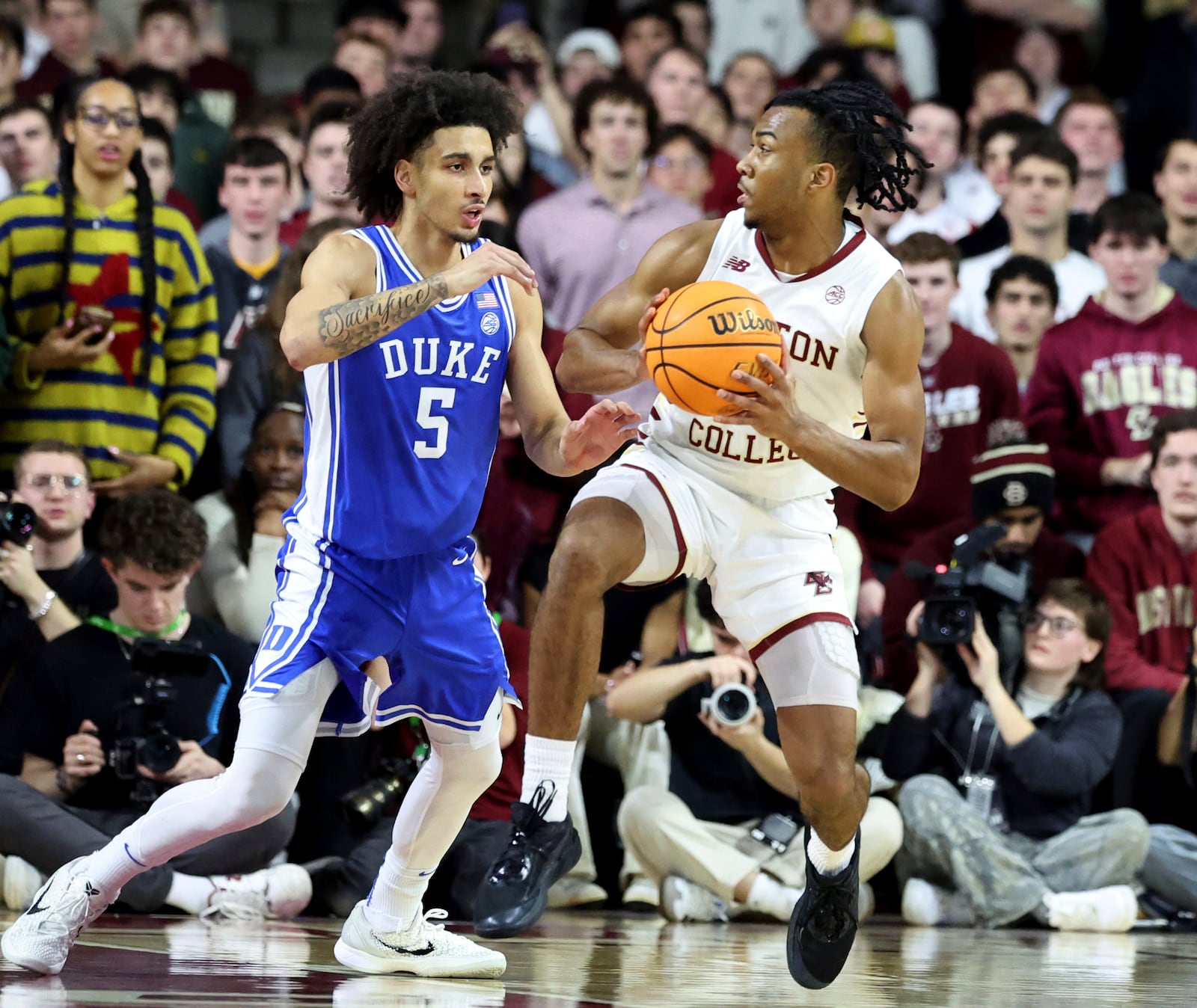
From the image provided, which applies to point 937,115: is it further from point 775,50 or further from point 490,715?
point 490,715

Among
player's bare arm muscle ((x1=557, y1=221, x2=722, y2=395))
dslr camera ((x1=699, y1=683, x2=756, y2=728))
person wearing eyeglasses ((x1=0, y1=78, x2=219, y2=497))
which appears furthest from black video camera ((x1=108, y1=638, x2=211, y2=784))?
player's bare arm muscle ((x1=557, y1=221, x2=722, y2=395))

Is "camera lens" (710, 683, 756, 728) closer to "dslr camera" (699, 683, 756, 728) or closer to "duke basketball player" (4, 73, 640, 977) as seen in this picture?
"dslr camera" (699, 683, 756, 728)

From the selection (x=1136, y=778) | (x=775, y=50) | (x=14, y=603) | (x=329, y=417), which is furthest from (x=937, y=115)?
(x=329, y=417)

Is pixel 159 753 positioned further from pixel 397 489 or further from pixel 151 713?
pixel 397 489

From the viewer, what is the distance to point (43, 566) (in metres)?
7.71

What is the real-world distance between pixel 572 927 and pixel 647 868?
75cm

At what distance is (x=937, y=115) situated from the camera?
11406 mm

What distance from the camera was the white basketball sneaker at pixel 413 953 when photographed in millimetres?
5461

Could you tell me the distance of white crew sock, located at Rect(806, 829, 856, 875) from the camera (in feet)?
18.6

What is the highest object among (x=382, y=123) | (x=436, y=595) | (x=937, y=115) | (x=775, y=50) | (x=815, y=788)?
(x=775, y=50)

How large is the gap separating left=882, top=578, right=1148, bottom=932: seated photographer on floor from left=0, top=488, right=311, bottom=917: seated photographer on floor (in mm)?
2521

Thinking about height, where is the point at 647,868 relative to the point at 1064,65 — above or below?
below

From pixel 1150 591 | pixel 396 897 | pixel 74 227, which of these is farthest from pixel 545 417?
pixel 1150 591

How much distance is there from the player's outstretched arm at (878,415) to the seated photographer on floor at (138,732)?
109 inches
